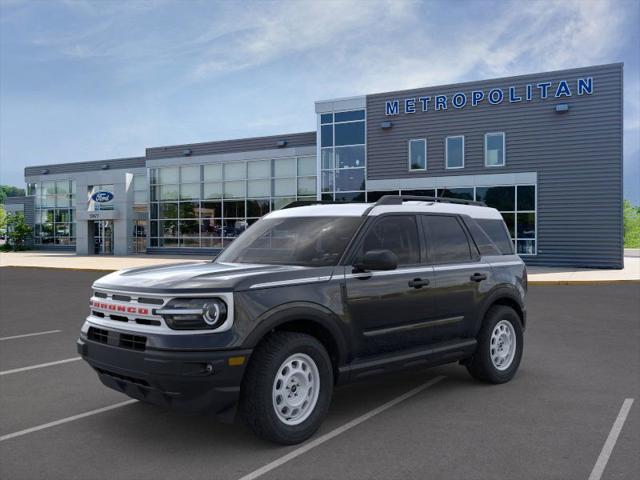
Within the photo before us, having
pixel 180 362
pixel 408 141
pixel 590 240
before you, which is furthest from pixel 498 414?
pixel 408 141

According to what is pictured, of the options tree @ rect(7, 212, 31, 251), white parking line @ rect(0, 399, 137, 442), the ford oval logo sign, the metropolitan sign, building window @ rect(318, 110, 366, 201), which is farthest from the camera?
tree @ rect(7, 212, 31, 251)

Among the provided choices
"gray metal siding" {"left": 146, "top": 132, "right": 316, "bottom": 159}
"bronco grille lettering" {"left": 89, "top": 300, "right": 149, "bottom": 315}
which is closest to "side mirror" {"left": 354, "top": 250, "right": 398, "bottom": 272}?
"bronco grille lettering" {"left": 89, "top": 300, "right": 149, "bottom": 315}

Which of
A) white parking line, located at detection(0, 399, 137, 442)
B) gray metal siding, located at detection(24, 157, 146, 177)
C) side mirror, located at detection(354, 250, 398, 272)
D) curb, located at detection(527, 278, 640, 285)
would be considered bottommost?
curb, located at detection(527, 278, 640, 285)

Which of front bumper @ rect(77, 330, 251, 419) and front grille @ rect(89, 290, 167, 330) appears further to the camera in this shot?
front grille @ rect(89, 290, 167, 330)

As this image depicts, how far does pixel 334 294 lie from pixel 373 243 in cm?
80

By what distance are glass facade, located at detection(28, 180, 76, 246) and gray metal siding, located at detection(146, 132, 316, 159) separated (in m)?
11.5

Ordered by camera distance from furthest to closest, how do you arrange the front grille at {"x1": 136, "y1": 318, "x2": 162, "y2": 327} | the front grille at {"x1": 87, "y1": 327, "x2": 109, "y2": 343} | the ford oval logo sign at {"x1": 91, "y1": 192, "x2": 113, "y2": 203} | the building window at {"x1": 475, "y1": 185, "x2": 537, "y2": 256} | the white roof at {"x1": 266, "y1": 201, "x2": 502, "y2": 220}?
the ford oval logo sign at {"x1": 91, "y1": 192, "x2": 113, "y2": 203}
the building window at {"x1": 475, "y1": 185, "x2": 537, "y2": 256}
the white roof at {"x1": 266, "y1": 201, "x2": 502, "y2": 220}
the front grille at {"x1": 87, "y1": 327, "x2": 109, "y2": 343}
the front grille at {"x1": 136, "y1": 318, "x2": 162, "y2": 327}

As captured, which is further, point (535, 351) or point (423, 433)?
point (535, 351)

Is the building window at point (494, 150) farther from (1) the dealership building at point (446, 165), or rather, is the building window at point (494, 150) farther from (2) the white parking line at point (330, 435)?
(2) the white parking line at point (330, 435)

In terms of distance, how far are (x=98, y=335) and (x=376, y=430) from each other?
2.32 m

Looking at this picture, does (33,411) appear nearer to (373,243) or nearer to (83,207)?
(373,243)

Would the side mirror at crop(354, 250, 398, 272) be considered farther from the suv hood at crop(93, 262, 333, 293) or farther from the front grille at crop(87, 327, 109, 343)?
the front grille at crop(87, 327, 109, 343)

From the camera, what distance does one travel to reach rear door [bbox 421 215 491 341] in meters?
5.79

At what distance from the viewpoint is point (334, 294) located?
482 centimetres
